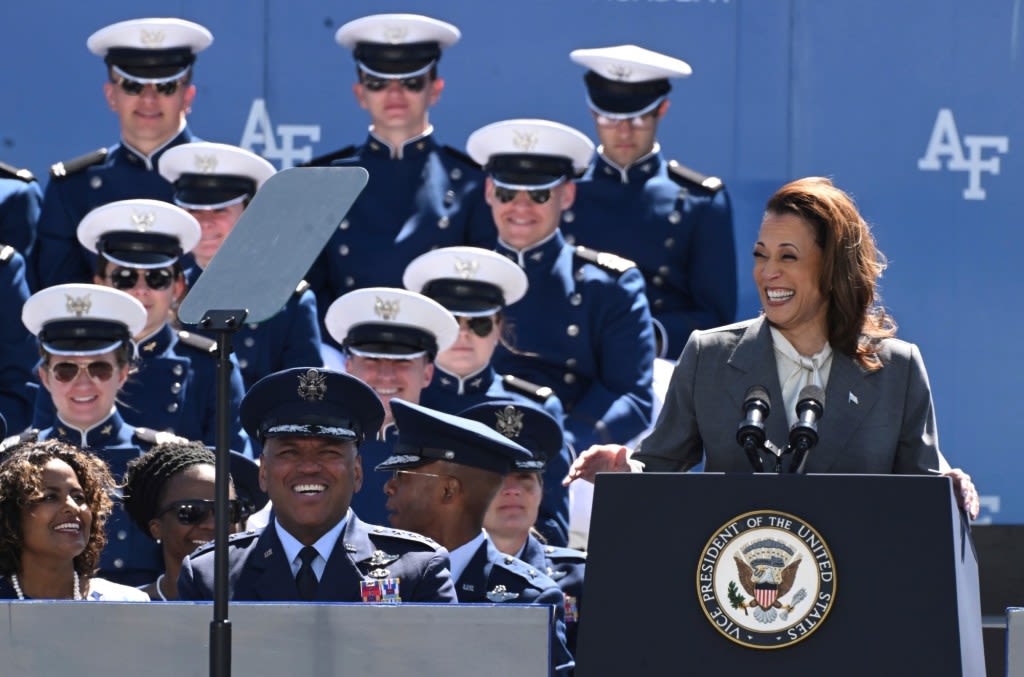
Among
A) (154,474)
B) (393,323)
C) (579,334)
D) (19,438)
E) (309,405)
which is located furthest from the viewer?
(579,334)

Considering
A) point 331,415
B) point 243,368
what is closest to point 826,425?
point 331,415

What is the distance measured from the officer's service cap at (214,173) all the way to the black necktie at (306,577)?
2315mm

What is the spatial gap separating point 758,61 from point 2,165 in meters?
2.42

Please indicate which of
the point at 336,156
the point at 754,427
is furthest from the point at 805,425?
the point at 336,156

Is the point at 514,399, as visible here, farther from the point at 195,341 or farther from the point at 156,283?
the point at 156,283

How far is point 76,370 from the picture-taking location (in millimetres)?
5336

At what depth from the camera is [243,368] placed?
5.75 metres

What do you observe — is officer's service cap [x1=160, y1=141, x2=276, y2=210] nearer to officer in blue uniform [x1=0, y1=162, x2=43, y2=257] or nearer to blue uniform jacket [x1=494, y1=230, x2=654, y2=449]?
officer in blue uniform [x1=0, y1=162, x2=43, y2=257]

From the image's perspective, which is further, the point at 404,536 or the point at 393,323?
the point at 393,323

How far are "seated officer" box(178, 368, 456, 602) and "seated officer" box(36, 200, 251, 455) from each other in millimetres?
1558

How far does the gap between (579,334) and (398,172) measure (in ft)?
2.66

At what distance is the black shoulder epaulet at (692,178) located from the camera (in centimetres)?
620

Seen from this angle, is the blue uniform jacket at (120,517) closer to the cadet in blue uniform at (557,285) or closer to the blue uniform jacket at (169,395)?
the blue uniform jacket at (169,395)

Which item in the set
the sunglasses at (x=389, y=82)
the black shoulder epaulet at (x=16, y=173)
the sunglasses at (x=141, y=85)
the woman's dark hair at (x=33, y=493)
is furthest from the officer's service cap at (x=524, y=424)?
the black shoulder epaulet at (x=16, y=173)
